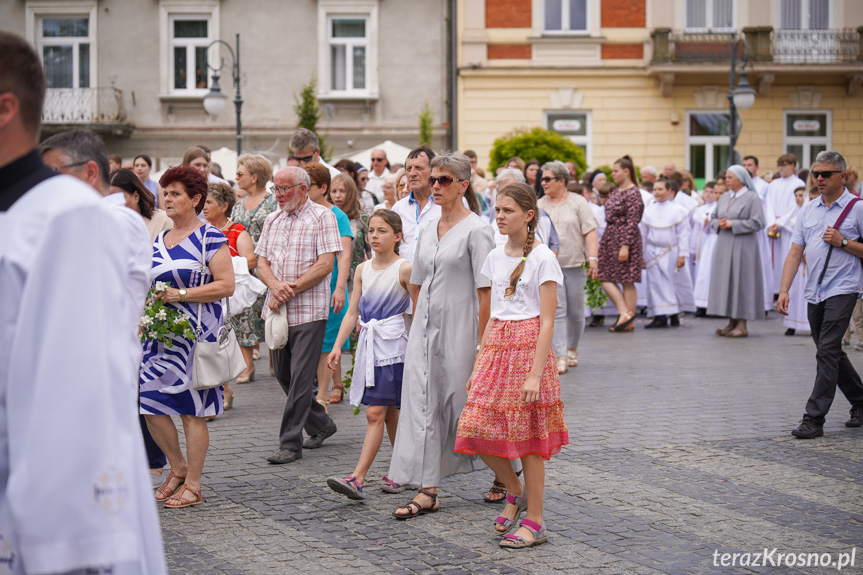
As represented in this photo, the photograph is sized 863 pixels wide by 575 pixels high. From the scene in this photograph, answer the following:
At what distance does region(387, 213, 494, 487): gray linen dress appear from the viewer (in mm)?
5566

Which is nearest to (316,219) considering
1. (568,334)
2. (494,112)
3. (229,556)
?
(229,556)

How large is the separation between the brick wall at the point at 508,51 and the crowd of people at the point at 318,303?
59.9 feet

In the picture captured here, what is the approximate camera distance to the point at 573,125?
2906 cm

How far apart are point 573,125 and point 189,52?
10.9 metres

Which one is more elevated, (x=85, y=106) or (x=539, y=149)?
(x=85, y=106)

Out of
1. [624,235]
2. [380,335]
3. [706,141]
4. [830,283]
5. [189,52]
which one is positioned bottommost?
[380,335]

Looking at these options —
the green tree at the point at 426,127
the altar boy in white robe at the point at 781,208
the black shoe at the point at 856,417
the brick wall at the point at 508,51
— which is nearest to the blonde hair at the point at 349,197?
the black shoe at the point at 856,417

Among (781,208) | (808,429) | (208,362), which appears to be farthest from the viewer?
(781,208)

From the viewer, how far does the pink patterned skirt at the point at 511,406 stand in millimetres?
4992

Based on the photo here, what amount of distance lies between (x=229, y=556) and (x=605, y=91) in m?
25.6

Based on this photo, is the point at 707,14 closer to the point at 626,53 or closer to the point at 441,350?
the point at 626,53

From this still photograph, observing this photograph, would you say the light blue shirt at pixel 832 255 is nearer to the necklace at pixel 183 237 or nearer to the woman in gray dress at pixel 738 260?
the necklace at pixel 183 237

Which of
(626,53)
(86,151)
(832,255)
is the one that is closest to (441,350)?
(86,151)

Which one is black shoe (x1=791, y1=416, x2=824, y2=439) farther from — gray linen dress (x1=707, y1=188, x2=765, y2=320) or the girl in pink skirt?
gray linen dress (x1=707, y1=188, x2=765, y2=320)
